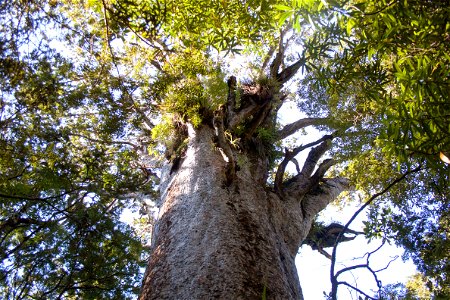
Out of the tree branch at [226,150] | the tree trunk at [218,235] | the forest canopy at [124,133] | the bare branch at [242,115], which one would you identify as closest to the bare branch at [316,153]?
the forest canopy at [124,133]

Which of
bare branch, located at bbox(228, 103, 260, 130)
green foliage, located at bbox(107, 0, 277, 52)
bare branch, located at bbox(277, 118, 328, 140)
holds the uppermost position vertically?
bare branch, located at bbox(277, 118, 328, 140)

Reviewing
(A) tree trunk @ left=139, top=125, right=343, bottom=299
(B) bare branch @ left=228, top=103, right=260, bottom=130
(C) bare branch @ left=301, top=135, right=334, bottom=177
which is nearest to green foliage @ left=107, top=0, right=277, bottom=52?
(A) tree trunk @ left=139, top=125, right=343, bottom=299

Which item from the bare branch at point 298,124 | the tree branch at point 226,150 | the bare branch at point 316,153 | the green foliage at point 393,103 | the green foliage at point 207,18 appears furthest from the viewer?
the bare branch at point 298,124

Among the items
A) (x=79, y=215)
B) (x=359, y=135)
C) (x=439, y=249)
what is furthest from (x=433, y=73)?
(x=79, y=215)

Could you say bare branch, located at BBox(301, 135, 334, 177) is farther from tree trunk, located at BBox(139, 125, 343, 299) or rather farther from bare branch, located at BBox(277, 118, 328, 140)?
tree trunk, located at BBox(139, 125, 343, 299)

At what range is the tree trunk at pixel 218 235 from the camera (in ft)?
7.84

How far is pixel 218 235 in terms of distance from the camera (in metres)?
2.83

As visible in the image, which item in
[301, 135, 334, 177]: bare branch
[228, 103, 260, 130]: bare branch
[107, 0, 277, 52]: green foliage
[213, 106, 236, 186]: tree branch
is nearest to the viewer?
[107, 0, 277, 52]: green foliage

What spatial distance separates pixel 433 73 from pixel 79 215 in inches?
228

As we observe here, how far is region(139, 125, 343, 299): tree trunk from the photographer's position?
2.39 m

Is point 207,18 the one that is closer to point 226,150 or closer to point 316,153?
point 226,150

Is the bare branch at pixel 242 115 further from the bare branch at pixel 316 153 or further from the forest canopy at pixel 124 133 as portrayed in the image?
the bare branch at pixel 316 153

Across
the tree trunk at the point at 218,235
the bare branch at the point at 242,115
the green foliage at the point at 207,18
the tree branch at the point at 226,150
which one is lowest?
the tree trunk at the point at 218,235

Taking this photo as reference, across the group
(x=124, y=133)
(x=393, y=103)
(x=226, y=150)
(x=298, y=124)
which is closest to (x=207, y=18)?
(x=226, y=150)
